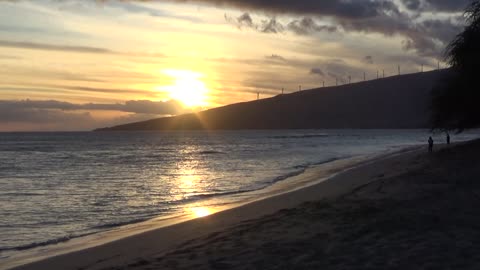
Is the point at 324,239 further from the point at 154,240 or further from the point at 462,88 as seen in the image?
the point at 462,88

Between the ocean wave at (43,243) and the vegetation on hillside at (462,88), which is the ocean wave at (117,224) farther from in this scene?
the vegetation on hillside at (462,88)

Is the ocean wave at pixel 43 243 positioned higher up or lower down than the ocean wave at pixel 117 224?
higher up

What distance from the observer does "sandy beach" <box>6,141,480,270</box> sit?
9047mm

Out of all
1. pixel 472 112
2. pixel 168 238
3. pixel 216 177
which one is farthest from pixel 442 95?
pixel 168 238

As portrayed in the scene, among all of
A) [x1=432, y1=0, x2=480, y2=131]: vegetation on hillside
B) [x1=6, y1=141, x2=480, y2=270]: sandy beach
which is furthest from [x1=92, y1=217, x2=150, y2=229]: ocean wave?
[x1=432, y1=0, x2=480, y2=131]: vegetation on hillside

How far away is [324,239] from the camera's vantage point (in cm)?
1077

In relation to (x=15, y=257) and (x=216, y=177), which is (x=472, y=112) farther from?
(x=15, y=257)

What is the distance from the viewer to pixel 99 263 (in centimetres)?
1116

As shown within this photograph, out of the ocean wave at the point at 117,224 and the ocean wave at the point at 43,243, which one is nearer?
the ocean wave at the point at 43,243

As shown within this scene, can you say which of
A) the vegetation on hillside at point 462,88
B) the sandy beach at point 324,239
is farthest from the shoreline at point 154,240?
the vegetation on hillside at point 462,88

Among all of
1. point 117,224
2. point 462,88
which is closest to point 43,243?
point 117,224

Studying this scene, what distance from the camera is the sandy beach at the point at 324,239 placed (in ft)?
29.7

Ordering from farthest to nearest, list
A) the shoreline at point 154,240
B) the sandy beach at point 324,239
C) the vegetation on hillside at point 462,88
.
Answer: the vegetation on hillside at point 462,88
the shoreline at point 154,240
the sandy beach at point 324,239

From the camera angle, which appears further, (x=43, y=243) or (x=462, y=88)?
(x=462, y=88)
